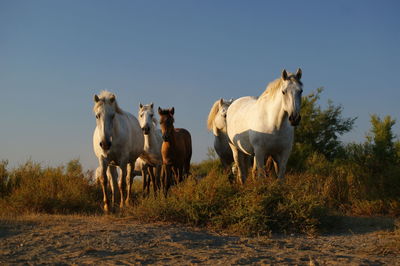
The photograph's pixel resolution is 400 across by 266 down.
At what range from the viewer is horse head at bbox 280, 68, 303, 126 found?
684 cm

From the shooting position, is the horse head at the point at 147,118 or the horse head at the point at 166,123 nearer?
the horse head at the point at 166,123

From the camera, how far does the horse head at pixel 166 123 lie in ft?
27.9

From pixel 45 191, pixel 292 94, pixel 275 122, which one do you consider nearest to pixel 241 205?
pixel 275 122

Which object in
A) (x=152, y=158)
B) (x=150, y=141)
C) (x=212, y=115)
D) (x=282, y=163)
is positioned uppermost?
(x=212, y=115)

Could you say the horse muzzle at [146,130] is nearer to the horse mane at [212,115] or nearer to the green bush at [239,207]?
the horse mane at [212,115]

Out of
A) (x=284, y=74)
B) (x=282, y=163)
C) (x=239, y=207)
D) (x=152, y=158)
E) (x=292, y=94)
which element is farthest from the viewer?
(x=152, y=158)

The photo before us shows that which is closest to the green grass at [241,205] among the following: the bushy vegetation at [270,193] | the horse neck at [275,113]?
the bushy vegetation at [270,193]

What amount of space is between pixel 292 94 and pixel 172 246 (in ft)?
11.4

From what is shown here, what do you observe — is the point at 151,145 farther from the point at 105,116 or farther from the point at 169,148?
the point at 105,116

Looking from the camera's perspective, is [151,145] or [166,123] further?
[151,145]

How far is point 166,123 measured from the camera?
8.51 m

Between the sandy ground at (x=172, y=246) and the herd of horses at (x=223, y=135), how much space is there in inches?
66.1

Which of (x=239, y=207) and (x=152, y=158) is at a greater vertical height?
(x=152, y=158)

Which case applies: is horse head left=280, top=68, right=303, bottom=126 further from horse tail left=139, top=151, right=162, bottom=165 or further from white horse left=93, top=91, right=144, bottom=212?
horse tail left=139, top=151, right=162, bottom=165
